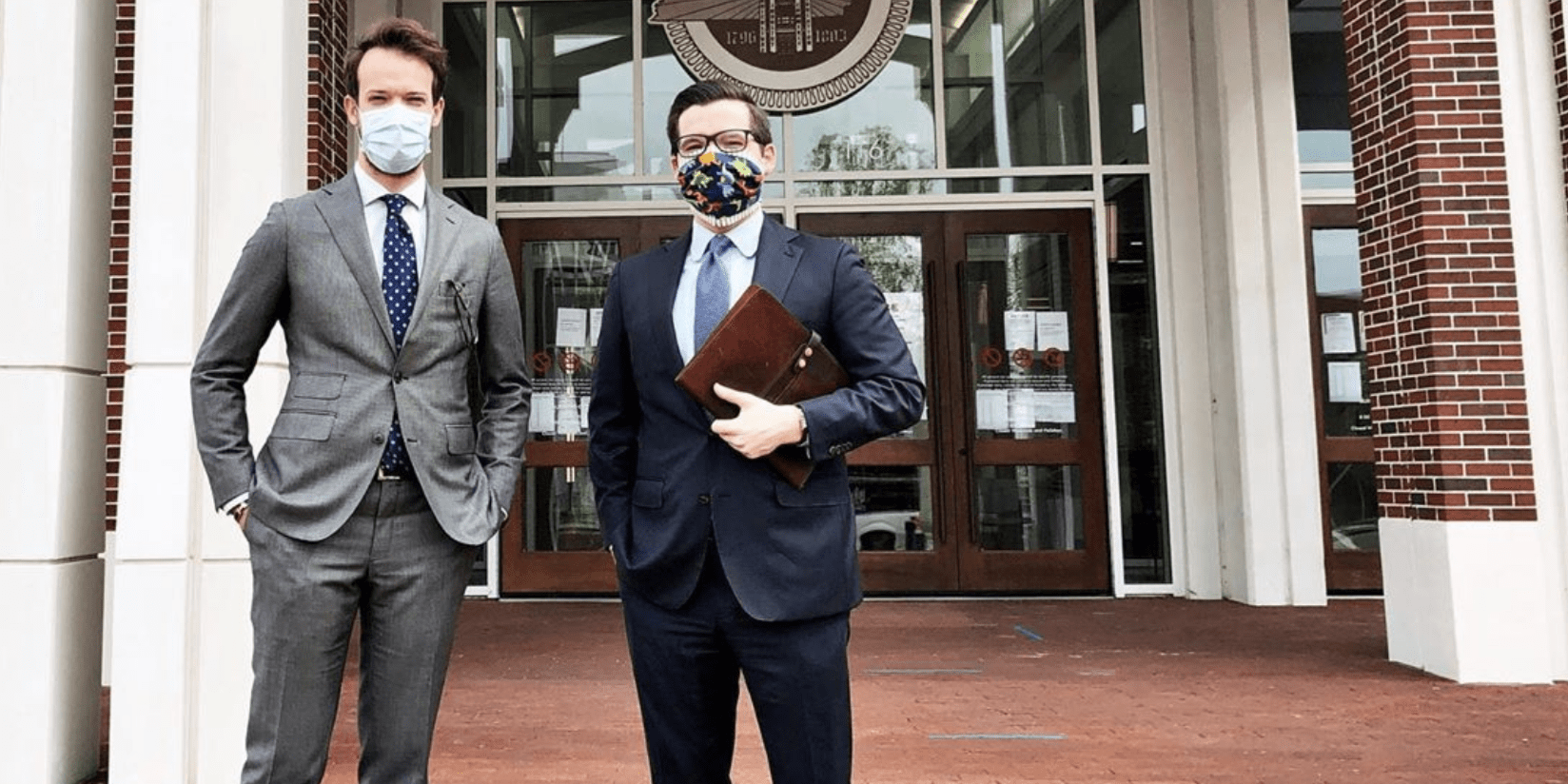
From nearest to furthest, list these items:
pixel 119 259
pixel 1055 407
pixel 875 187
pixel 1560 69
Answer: pixel 1560 69 < pixel 119 259 < pixel 1055 407 < pixel 875 187

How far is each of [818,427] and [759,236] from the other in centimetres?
47

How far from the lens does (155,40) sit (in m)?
3.40

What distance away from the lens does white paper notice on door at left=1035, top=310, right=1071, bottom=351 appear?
7922mm

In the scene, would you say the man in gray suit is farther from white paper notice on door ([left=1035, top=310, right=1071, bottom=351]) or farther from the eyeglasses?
white paper notice on door ([left=1035, top=310, right=1071, bottom=351])

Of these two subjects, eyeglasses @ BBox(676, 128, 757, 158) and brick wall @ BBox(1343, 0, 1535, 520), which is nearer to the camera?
eyeglasses @ BBox(676, 128, 757, 158)

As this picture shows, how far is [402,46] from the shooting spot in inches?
83.1

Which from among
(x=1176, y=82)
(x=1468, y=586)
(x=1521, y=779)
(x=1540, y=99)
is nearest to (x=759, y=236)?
(x=1521, y=779)

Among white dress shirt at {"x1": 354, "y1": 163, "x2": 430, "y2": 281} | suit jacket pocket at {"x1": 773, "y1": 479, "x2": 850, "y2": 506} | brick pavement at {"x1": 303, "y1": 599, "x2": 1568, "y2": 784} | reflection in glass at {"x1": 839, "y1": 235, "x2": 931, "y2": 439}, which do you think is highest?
reflection in glass at {"x1": 839, "y1": 235, "x2": 931, "y2": 439}

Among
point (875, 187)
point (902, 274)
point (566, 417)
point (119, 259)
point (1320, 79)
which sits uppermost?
point (1320, 79)

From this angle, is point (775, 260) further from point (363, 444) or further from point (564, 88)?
point (564, 88)

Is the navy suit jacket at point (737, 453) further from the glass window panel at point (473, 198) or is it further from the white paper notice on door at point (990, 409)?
the glass window panel at point (473, 198)

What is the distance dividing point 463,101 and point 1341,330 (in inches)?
278

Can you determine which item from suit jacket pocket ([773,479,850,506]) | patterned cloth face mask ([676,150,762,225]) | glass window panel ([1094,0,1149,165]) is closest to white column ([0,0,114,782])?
patterned cloth face mask ([676,150,762,225])

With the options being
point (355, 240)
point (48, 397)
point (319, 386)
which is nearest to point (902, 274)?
point (48, 397)
